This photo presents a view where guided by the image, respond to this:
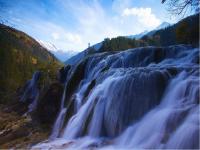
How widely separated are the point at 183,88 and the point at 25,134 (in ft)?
26.5

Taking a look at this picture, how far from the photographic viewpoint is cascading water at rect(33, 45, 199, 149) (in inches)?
304

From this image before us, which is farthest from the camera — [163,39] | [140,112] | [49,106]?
[163,39]

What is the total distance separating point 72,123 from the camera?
12148 millimetres

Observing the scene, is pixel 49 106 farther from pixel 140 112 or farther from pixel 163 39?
pixel 163 39

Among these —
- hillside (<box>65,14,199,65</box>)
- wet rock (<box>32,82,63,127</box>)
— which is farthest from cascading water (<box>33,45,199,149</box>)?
hillside (<box>65,14,199,65</box>)

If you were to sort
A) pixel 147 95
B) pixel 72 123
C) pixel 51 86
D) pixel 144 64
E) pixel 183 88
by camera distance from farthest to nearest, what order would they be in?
Result: 1. pixel 51 86
2. pixel 144 64
3. pixel 72 123
4. pixel 147 95
5. pixel 183 88

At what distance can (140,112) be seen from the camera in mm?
9711

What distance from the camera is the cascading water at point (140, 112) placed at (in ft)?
25.3

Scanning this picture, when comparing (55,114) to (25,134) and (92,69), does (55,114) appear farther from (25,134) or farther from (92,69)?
(92,69)

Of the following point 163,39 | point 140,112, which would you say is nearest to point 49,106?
point 140,112

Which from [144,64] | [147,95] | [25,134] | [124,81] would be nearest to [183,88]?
[147,95]

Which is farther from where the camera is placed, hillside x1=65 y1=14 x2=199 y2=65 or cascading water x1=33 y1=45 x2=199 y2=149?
hillside x1=65 y1=14 x2=199 y2=65

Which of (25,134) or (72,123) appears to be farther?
(25,134)

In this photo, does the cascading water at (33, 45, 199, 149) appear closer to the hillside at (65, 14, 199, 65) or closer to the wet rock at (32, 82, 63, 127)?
the wet rock at (32, 82, 63, 127)
